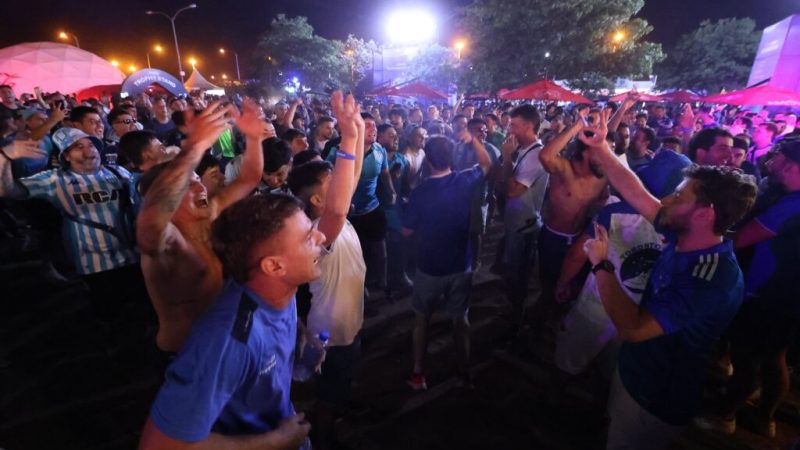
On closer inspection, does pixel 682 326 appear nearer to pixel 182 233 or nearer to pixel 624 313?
pixel 624 313

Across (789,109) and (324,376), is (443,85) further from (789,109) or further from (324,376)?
(324,376)

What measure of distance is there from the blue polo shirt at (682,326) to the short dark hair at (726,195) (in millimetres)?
135

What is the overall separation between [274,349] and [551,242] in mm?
3573

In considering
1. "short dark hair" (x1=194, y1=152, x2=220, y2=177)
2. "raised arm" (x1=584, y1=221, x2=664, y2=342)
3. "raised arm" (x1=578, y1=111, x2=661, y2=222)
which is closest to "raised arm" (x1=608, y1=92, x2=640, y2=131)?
"raised arm" (x1=578, y1=111, x2=661, y2=222)

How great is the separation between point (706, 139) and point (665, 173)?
1.48 meters

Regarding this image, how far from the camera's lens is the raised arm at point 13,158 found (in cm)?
355

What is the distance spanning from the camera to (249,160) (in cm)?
319

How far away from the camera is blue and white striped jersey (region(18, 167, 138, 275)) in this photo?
3785 mm

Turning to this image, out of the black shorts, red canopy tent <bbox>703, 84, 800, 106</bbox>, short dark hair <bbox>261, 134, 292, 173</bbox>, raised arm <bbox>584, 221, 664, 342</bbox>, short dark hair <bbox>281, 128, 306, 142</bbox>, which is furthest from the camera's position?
red canopy tent <bbox>703, 84, 800, 106</bbox>

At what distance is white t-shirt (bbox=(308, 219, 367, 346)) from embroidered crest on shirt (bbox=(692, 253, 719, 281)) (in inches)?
80.5

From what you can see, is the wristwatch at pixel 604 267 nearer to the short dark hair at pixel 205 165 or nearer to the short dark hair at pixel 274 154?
the short dark hair at pixel 274 154

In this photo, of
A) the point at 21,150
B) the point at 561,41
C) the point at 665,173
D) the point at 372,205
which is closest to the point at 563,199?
the point at 665,173

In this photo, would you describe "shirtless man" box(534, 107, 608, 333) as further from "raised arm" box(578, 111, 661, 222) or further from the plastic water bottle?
the plastic water bottle

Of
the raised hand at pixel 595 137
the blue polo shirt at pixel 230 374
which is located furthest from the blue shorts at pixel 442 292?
the blue polo shirt at pixel 230 374
